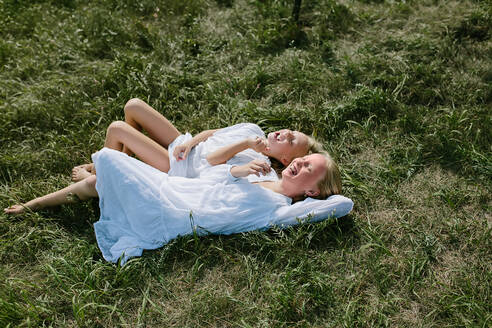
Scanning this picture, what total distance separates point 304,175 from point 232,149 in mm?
638

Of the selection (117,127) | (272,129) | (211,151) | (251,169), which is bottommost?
(272,129)

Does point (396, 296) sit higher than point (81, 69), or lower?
lower

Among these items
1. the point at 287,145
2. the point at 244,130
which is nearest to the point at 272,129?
the point at 244,130

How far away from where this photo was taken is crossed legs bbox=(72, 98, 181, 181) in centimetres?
359

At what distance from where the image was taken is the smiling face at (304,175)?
327 cm

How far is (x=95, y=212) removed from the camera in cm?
362

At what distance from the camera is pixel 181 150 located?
3.60m

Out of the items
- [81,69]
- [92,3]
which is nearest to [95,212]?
[81,69]

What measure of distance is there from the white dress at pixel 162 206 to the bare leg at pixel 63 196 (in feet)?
0.64

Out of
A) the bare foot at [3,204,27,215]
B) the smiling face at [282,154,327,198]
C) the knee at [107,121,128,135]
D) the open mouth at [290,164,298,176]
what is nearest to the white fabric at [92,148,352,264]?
the smiling face at [282,154,327,198]

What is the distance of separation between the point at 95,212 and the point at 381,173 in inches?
105

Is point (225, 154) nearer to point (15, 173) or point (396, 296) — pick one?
point (396, 296)

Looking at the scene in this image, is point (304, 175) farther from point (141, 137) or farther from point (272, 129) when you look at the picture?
point (141, 137)

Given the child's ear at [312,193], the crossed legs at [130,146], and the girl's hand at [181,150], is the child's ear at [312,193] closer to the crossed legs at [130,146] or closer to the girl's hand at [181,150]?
the girl's hand at [181,150]
